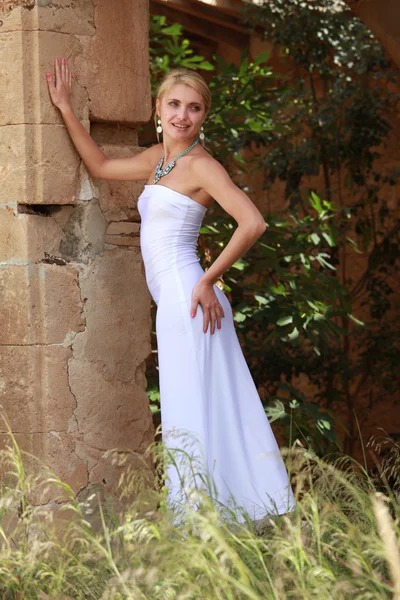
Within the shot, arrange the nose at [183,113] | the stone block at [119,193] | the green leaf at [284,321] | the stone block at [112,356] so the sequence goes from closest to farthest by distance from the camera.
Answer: the nose at [183,113] → the stone block at [112,356] → the stone block at [119,193] → the green leaf at [284,321]

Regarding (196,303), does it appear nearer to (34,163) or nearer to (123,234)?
(123,234)

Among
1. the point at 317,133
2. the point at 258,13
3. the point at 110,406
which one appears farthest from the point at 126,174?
the point at 317,133

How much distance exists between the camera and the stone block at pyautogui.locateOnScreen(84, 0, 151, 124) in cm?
375

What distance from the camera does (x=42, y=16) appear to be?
3586 mm

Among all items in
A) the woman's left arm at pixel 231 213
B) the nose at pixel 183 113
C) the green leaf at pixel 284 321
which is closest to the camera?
the woman's left arm at pixel 231 213

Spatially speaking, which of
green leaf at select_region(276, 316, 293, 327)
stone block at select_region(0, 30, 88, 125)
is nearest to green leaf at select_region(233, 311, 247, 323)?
green leaf at select_region(276, 316, 293, 327)

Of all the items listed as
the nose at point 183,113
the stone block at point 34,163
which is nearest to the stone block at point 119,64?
the stone block at point 34,163

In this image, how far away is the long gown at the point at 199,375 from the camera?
3498mm

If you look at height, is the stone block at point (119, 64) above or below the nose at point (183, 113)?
above

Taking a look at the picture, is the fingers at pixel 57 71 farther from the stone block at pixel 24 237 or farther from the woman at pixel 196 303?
the stone block at pixel 24 237

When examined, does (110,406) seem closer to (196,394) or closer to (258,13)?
(196,394)

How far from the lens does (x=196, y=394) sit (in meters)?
3.49

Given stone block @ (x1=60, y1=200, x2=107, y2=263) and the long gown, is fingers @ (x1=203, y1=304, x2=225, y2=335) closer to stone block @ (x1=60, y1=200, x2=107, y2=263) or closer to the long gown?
the long gown

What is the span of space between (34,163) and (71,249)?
339 mm
